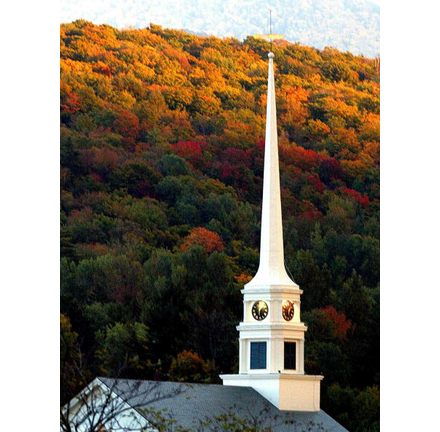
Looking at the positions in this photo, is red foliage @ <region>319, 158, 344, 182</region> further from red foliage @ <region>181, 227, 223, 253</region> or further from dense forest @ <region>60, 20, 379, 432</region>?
red foliage @ <region>181, 227, 223, 253</region>

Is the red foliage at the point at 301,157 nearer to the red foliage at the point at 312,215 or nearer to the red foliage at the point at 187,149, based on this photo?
the red foliage at the point at 312,215

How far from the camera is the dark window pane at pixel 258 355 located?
41.1 metres

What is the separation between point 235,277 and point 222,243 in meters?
3.59

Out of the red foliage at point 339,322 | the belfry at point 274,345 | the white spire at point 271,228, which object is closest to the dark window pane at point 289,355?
the belfry at point 274,345

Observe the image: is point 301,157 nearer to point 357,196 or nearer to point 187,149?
point 357,196

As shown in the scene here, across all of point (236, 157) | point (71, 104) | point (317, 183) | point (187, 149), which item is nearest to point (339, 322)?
point (317, 183)

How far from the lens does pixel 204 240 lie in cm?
6919

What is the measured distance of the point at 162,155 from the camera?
76062mm

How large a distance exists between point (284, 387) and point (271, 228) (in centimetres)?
534

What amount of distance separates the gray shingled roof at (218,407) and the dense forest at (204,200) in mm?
10397

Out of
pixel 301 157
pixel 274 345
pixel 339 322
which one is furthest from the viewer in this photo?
pixel 301 157

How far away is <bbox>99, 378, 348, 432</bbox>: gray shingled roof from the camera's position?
3628 cm

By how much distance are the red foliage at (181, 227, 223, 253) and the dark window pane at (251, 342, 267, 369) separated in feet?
90.1
